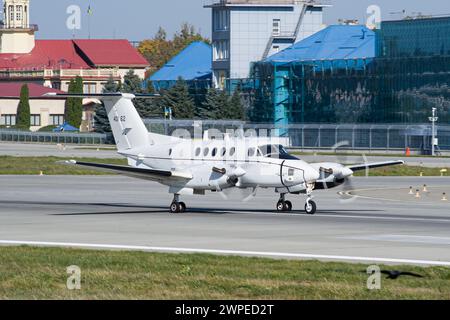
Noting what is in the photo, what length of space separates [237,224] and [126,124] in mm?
8608

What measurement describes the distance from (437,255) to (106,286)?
335 inches

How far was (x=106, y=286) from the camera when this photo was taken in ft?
66.6

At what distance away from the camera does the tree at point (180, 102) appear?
122 meters

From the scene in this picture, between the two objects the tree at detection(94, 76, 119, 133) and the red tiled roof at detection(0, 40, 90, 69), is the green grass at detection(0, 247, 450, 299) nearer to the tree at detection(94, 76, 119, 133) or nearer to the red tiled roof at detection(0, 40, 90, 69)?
the tree at detection(94, 76, 119, 133)

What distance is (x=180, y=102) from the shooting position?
123 metres

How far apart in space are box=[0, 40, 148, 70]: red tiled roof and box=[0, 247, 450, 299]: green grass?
143632mm

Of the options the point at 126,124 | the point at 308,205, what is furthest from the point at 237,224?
the point at 126,124

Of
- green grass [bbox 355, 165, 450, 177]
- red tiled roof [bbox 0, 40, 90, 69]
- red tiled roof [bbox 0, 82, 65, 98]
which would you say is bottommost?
green grass [bbox 355, 165, 450, 177]

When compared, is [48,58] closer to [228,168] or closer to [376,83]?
[376,83]

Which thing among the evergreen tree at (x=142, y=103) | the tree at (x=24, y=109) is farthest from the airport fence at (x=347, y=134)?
the tree at (x=24, y=109)

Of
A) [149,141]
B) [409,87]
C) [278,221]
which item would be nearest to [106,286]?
[278,221]

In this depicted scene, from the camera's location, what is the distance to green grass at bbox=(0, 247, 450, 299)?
19.6m

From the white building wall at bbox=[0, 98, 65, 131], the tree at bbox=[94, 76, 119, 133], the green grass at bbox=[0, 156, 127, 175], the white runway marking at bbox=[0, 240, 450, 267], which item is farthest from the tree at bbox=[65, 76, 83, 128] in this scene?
the white runway marking at bbox=[0, 240, 450, 267]
